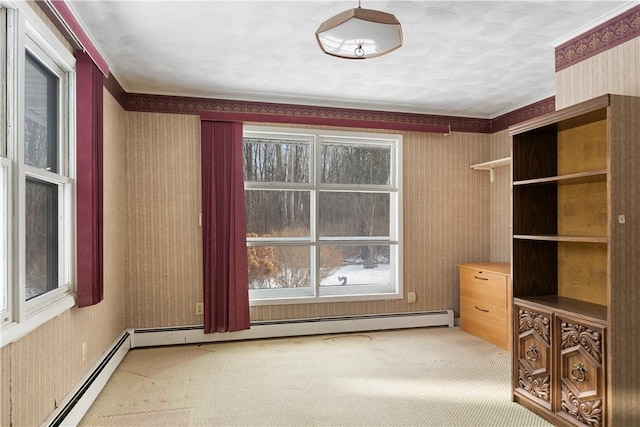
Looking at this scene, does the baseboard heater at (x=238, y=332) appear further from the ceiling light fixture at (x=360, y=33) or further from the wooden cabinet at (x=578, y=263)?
the ceiling light fixture at (x=360, y=33)

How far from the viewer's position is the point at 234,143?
4.12 metres

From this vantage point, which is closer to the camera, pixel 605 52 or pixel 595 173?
pixel 595 173

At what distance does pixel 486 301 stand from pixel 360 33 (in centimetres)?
315

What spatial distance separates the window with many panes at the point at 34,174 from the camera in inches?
71.9

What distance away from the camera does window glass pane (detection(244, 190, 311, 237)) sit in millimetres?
4354

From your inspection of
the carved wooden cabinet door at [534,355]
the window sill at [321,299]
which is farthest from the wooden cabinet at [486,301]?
the carved wooden cabinet door at [534,355]

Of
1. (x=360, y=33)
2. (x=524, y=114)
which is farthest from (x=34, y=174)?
(x=524, y=114)

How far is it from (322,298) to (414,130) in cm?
214

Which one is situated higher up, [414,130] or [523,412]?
[414,130]

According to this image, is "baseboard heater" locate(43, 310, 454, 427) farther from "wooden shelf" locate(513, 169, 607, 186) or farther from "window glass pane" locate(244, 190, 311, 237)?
"wooden shelf" locate(513, 169, 607, 186)

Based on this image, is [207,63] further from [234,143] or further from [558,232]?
[558,232]

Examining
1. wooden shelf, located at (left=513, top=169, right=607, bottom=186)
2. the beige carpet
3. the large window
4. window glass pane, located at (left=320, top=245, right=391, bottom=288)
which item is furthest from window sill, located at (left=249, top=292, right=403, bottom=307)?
wooden shelf, located at (left=513, top=169, right=607, bottom=186)

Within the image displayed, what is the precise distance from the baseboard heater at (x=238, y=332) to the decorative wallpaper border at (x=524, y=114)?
7.47 feet

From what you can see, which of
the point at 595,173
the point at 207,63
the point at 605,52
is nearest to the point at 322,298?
the point at 207,63
